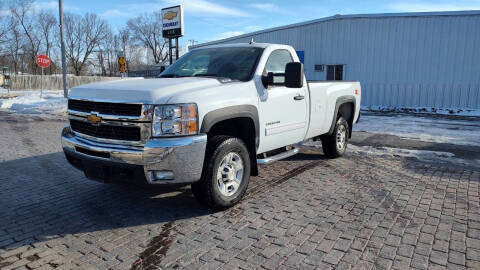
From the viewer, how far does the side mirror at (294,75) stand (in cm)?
423

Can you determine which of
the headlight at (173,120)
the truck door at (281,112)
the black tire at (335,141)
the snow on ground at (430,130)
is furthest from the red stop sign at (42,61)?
the headlight at (173,120)

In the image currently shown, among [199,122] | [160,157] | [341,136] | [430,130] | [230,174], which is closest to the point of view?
[160,157]

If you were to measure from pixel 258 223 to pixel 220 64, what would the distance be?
223cm

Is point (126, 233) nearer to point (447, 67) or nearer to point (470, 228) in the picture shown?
point (470, 228)

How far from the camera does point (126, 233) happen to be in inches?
133

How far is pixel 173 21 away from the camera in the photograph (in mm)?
20203

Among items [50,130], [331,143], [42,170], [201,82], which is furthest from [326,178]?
[50,130]

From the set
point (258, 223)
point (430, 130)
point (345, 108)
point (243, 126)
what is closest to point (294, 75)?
point (243, 126)

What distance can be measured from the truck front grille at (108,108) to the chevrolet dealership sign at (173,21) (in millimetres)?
17021

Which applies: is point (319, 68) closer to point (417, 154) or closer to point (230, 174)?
point (417, 154)

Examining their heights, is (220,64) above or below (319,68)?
below

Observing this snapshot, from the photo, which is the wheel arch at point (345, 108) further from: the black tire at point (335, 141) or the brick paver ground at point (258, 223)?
the brick paver ground at point (258, 223)

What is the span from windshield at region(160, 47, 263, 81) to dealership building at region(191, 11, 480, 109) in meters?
10.5

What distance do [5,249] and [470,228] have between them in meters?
4.42
